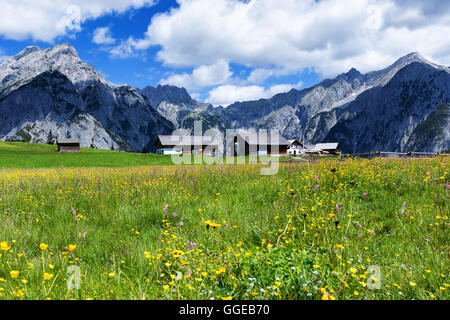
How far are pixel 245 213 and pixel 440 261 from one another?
3214 mm

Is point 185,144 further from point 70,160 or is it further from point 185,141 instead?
point 70,160

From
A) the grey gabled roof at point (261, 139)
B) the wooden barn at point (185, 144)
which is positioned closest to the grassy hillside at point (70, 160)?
the grey gabled roof at point (261, 139)

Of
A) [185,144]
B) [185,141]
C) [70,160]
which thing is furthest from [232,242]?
[185,141]

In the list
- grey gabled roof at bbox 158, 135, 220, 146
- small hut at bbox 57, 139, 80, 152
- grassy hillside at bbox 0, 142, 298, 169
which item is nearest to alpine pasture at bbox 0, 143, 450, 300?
grassy hillside at bbox 0, 142, 298, 169

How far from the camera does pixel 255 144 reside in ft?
270

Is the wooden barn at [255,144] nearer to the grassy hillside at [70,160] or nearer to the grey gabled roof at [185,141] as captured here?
the grassy hillside at [70,160]

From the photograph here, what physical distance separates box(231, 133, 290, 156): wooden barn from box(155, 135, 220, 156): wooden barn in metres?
30.7

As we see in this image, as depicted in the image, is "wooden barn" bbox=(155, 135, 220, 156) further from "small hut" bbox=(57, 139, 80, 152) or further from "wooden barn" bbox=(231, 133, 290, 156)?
"small hut" bbox=(57, 139, 80, 152)

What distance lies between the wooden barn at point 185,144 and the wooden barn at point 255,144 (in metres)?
30.7

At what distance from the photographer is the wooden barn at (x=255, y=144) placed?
270 feet

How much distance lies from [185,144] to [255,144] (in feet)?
155
